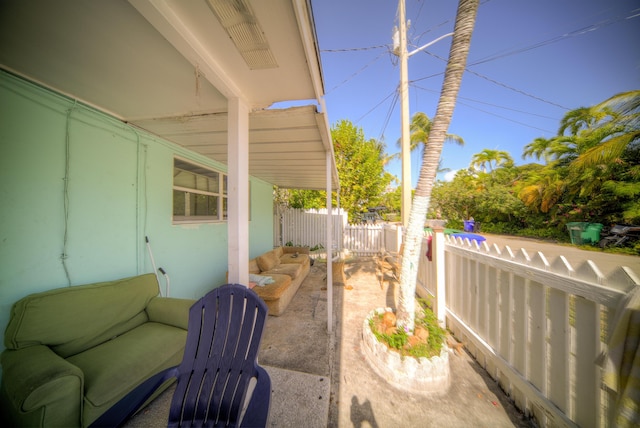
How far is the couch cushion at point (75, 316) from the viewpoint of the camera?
158 centimetres

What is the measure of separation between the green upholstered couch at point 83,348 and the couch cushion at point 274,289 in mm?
1157

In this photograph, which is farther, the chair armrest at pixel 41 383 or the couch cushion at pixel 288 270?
the couch cushion at pixel 288 270

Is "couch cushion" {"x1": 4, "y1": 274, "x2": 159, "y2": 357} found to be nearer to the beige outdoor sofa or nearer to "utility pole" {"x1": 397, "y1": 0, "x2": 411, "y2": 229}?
the beige outdoor sofa

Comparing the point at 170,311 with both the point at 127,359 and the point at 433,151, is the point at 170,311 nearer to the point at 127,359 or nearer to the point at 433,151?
the point at 127,359

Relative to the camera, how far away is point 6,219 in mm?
1717

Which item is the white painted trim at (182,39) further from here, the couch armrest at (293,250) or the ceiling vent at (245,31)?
the couch armrest at (293,250)

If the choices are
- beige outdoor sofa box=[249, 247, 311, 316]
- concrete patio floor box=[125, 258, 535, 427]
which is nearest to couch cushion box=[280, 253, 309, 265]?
beige outdoor sofa box=[249, 247, 311, 316]

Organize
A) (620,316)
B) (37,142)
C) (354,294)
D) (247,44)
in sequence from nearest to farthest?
(620,316)
(247,44)
(37,142)
(354,294)

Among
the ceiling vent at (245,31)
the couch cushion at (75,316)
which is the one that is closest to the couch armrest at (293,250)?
the couch cushion at (75,316)

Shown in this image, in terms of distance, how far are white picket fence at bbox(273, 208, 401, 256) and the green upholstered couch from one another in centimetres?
576

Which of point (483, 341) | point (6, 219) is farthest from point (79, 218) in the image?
point (483, 341)

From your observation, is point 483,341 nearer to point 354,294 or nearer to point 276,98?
point 354,294

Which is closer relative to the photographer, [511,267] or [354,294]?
[511,267]

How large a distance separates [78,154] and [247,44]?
2.30 m
